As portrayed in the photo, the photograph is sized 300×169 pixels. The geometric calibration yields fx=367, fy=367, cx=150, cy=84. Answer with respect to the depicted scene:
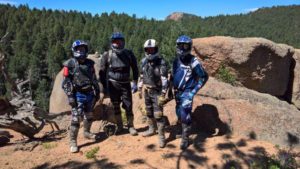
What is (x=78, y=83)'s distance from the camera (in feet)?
23.8

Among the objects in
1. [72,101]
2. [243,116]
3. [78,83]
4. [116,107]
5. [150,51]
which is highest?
[150,51]

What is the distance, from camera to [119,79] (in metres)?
7.69

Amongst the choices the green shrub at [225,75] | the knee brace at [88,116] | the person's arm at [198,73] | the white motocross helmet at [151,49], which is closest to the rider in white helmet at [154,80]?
the white motocross helmet at [151,49]

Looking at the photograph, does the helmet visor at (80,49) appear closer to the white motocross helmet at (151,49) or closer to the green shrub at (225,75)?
the white motocross helmet at (151,49)

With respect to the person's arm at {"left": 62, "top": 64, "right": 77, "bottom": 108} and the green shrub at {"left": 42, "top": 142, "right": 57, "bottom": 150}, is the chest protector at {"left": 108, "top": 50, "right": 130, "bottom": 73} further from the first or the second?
the green shrub at {"left": 42, "top": 142, "right": 57, "bottom": 150}

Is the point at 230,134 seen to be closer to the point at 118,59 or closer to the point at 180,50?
the point at 180,50

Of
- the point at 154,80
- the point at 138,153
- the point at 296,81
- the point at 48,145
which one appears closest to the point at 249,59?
the point at 296,81

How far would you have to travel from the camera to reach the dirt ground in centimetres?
675

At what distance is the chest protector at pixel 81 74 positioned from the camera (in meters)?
7.24

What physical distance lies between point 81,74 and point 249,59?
6846 millimetres

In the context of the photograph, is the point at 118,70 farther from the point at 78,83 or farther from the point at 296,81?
the point at 296,81

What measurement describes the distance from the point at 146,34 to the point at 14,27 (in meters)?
41.7

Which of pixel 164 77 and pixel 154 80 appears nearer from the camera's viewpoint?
pixel 164 77

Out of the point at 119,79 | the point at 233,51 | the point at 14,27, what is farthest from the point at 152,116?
the point at 14,27
